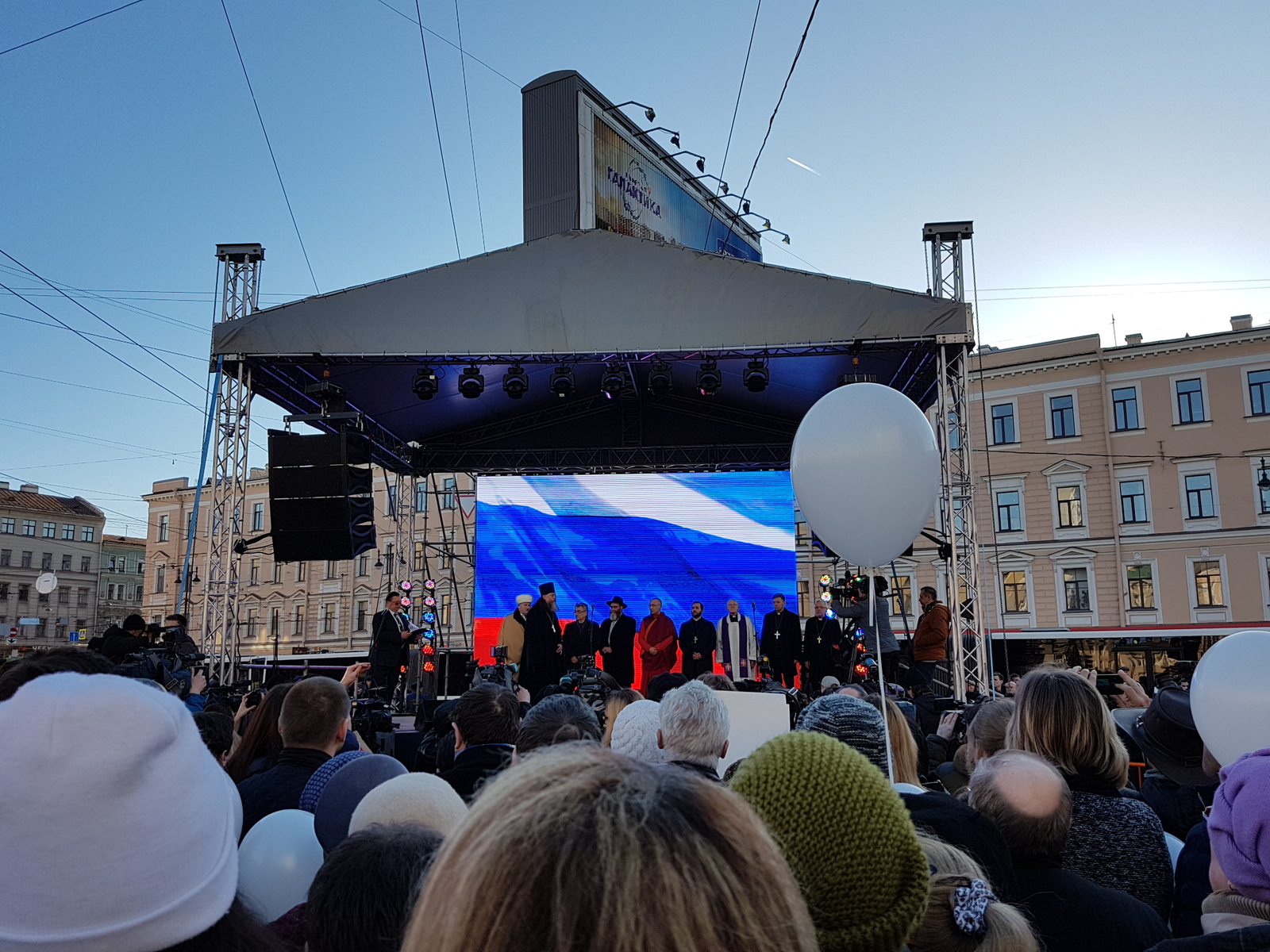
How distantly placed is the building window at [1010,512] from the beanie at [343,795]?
1301 inches

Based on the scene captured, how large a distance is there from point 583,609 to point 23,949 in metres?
11.3

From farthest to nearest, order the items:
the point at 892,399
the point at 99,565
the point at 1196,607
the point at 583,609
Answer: the point at 99,565, the point at 1196,607, the point at 583,609, the point at 892,399

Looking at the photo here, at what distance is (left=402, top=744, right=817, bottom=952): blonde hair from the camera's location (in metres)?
0.70

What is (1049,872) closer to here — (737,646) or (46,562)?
(737,646)

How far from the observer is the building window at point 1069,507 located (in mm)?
31781

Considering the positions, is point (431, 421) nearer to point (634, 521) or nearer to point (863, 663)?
point (634, 521)

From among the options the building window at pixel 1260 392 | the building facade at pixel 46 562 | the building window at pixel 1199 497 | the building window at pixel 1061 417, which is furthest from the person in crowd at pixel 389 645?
the building facade at pixel 46 562

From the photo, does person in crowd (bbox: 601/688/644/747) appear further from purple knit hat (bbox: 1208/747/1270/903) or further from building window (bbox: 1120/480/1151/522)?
building window (bbox: 1120/480/1151/522)

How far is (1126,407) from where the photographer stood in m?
31.5

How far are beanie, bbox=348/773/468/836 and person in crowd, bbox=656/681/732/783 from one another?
1008 millimetres

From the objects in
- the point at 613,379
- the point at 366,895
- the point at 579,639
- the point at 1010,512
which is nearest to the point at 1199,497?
the point at 1010,512

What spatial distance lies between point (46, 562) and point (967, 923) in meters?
71.4

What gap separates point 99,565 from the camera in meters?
64.4

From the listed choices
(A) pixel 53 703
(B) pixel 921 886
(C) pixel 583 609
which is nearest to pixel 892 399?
(B) pixel 921 886
